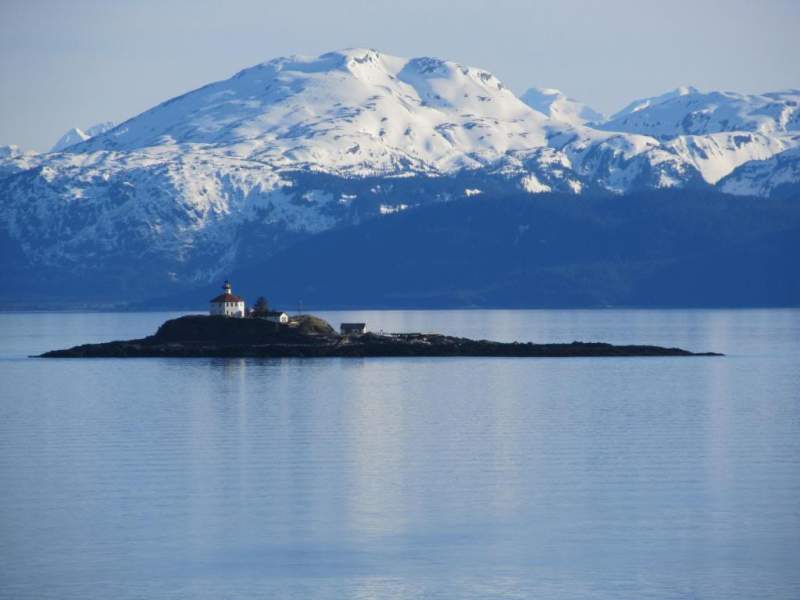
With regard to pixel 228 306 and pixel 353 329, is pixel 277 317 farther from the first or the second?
pixel 353 329

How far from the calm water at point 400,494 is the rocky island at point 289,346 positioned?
147 feet

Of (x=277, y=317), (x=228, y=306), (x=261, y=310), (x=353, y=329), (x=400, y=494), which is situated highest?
(x=228, y=306)

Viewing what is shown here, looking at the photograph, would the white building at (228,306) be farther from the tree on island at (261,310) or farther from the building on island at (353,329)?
the building on island at (353,329)

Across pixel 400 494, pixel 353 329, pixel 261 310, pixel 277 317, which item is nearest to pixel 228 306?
pixel 261 310

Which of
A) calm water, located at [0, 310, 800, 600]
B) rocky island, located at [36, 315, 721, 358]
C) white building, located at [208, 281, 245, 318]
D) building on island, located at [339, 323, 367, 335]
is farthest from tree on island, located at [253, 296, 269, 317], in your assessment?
calm water, located at [0, 310, 800, 600]

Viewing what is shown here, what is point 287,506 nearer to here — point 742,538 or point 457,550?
point 457,550

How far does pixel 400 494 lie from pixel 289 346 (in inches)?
3808

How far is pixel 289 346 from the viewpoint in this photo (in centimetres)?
16375

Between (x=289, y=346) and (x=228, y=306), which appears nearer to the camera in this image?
(x=289, y=346)

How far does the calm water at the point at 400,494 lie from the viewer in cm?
5359

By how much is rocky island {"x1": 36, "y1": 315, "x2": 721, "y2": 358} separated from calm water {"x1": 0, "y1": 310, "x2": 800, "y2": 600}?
44.8 m

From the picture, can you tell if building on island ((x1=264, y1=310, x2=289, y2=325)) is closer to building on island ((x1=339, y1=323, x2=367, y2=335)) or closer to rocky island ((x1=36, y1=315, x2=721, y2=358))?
rocky island ((x1=36, y1=315, x2=721, y2=358))

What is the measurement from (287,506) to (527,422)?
33.0 meters

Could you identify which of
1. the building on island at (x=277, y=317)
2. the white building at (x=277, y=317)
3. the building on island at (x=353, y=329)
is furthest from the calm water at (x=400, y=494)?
the building on island at (x=353, y=329)
